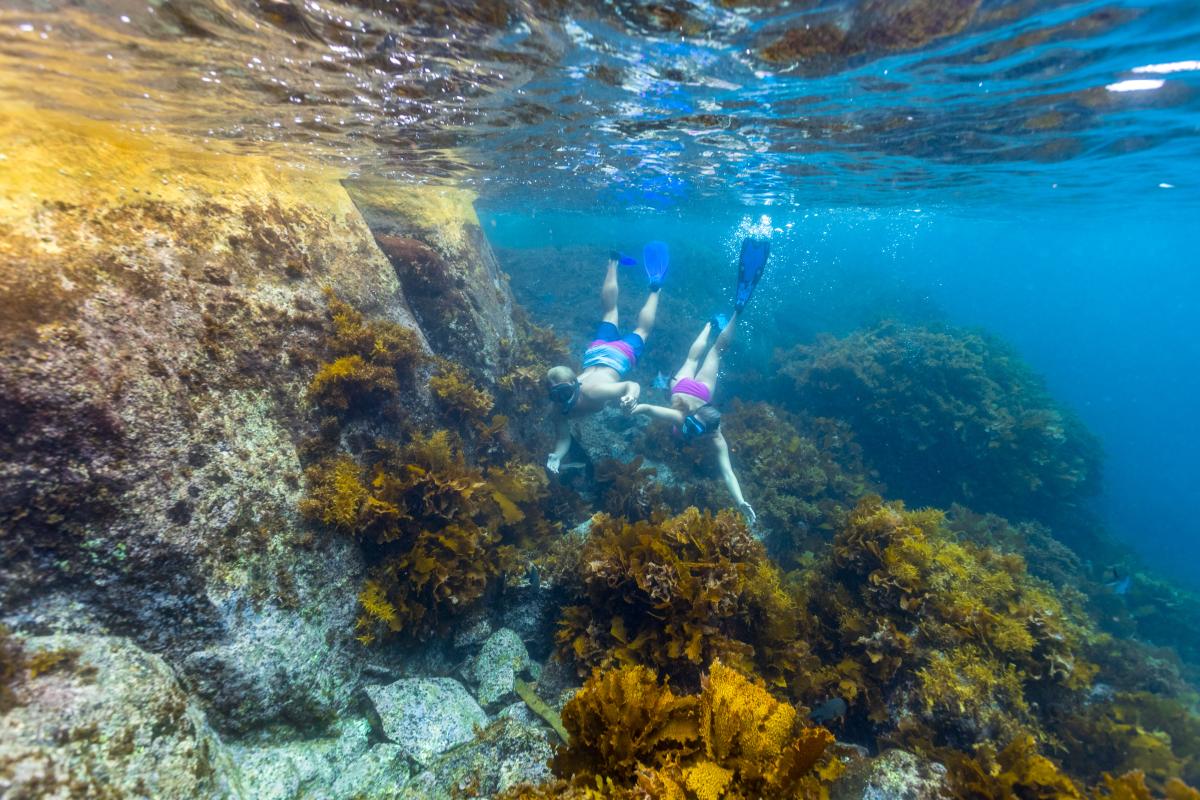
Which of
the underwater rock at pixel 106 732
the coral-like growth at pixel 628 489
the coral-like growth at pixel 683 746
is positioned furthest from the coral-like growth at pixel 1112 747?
the underwater rock at pixel 106 732

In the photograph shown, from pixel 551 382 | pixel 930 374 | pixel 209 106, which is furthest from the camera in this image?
pixel 930 374

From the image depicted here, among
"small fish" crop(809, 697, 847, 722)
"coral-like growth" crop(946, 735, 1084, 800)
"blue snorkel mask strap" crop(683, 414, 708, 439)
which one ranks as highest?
"coral-like growth" crop(946, 735, 1084, 800)

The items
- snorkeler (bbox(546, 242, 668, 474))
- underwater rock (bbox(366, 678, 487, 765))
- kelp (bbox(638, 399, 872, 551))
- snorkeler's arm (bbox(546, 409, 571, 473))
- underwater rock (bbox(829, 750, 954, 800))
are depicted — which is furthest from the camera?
kelp (bbox(638, 399, 872, 551))

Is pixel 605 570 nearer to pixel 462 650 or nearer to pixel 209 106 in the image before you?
pixel 462 650

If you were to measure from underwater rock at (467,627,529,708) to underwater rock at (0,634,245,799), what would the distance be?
7.94 ft

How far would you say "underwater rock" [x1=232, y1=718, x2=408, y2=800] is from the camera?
4.21 meters

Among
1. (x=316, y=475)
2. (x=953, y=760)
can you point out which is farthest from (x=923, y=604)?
(x=316, y=475)

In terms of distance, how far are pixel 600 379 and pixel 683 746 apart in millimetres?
8786

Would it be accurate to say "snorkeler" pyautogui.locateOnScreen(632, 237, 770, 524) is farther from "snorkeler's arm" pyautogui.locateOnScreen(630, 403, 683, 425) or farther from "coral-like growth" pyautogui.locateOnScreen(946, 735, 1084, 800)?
"coral-like growth" pyautogui.locateOnScreen(946, 735, 1084, 800)

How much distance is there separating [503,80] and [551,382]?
5.71 meters

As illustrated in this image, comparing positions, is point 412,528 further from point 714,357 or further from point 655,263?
point 655,263

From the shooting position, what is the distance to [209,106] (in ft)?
25.6

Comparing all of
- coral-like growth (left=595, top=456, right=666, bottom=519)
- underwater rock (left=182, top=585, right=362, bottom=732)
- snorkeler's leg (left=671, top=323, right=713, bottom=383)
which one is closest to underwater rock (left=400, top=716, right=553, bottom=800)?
underwater rock (left=182, top=585, right=362, bottom=732)

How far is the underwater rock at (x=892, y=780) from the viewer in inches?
155
